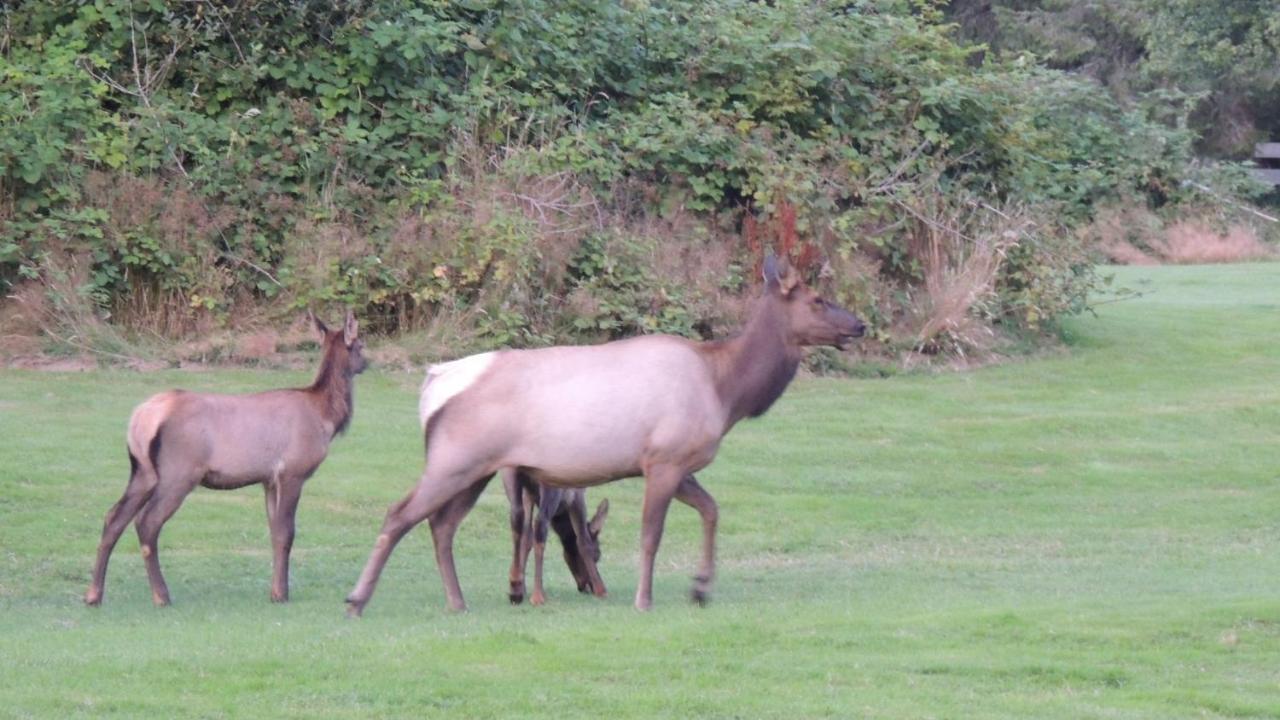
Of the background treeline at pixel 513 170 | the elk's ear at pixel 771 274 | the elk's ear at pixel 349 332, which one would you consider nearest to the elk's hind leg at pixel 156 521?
the elk's ear at pixel 349 332

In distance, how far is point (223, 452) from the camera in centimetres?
Answer: 1181

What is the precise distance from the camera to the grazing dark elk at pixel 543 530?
11758 mm

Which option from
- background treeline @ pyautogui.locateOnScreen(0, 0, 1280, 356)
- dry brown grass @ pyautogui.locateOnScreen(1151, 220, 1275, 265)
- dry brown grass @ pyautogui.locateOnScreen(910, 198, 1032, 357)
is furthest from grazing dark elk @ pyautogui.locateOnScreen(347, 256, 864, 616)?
dry brown grass @ pyautogui.locateOnScreen(1151, 220, 1275, 265)

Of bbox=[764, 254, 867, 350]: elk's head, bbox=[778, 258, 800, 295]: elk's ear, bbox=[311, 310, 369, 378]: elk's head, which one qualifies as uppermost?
bbox=[778, 258, 800, 295]: elk's ear

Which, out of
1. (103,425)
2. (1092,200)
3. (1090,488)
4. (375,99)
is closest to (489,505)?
(103,425)

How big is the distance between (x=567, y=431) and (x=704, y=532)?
3.57ft

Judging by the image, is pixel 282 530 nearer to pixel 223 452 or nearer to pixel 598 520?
pixel 223 452

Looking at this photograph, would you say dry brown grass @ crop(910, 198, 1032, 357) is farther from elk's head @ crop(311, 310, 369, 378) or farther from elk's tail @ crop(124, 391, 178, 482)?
elk's tail @ crop(124, 391, 178, 482)

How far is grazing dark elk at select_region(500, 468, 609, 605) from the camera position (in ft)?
38.6

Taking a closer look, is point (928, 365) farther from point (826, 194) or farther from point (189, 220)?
point (189, 220)

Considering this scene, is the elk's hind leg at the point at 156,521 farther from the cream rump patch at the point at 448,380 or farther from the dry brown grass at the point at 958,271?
the dry brown grass at the point at 958,271

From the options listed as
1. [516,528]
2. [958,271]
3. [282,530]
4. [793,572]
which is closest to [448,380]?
[516,528]

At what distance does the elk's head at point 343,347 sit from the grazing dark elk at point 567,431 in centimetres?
134

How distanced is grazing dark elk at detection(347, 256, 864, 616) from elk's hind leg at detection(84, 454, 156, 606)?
1.54m
